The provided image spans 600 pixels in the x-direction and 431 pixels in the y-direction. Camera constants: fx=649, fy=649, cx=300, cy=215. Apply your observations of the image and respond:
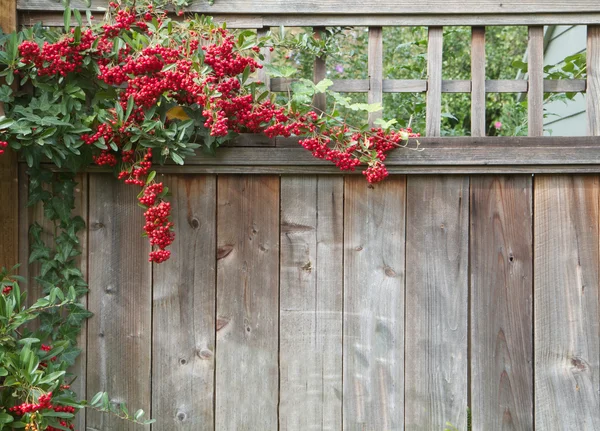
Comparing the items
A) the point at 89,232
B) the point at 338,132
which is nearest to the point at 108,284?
the point at 89,232

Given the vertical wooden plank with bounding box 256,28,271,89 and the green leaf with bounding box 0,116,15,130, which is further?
the vertical wooden plank with bounding box 256,28,271,89

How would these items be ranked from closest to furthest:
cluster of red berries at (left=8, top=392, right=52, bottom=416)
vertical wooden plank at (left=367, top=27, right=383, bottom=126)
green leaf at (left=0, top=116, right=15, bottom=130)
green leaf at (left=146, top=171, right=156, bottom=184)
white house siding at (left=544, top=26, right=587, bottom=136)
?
cluster of red berries at (left=8, top=392, right=52, bottom=416) < green leaf at (left=0, top=116, right=15, bottom=130) < green leaf at (left=146, top=171, right=156, bottom=184) < vertical wooden plank at (left=367, top=27, right=383, bottom=126) < white house siding at (left=544, top=26, right=587, bottom=136)

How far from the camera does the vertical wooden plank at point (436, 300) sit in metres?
2.14

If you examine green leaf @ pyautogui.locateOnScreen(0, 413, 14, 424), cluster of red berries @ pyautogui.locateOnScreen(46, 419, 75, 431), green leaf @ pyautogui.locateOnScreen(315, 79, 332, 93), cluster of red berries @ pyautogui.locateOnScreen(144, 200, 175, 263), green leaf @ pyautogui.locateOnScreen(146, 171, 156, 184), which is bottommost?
Result: cluster of red berries @ pyautogui.locateOnScreen(46, 419, 75, 431)

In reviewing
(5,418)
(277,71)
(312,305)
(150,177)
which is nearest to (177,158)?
(150,177)

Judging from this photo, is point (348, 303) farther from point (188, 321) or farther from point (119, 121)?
point (119, 121)

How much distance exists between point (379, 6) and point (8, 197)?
4.50 feet

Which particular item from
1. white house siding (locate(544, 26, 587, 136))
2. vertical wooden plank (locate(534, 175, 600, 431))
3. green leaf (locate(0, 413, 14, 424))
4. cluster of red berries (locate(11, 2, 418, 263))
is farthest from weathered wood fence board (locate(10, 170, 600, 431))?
white house siding (locate(544, 26, 587, 136))

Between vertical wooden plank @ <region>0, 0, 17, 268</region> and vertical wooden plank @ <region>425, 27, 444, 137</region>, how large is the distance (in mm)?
1365

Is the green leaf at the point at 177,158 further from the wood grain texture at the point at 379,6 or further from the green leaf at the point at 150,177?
the wood grain texture at the point at 379,6

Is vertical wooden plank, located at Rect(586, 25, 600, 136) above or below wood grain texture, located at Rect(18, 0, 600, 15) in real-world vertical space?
below

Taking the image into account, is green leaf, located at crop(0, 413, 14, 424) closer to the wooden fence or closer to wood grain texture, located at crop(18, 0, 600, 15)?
the wooden fence

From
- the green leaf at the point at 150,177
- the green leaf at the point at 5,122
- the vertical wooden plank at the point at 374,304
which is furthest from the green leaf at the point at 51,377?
the vertical wooden plank at the point at 374,304

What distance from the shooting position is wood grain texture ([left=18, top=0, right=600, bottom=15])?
6.91 feet
